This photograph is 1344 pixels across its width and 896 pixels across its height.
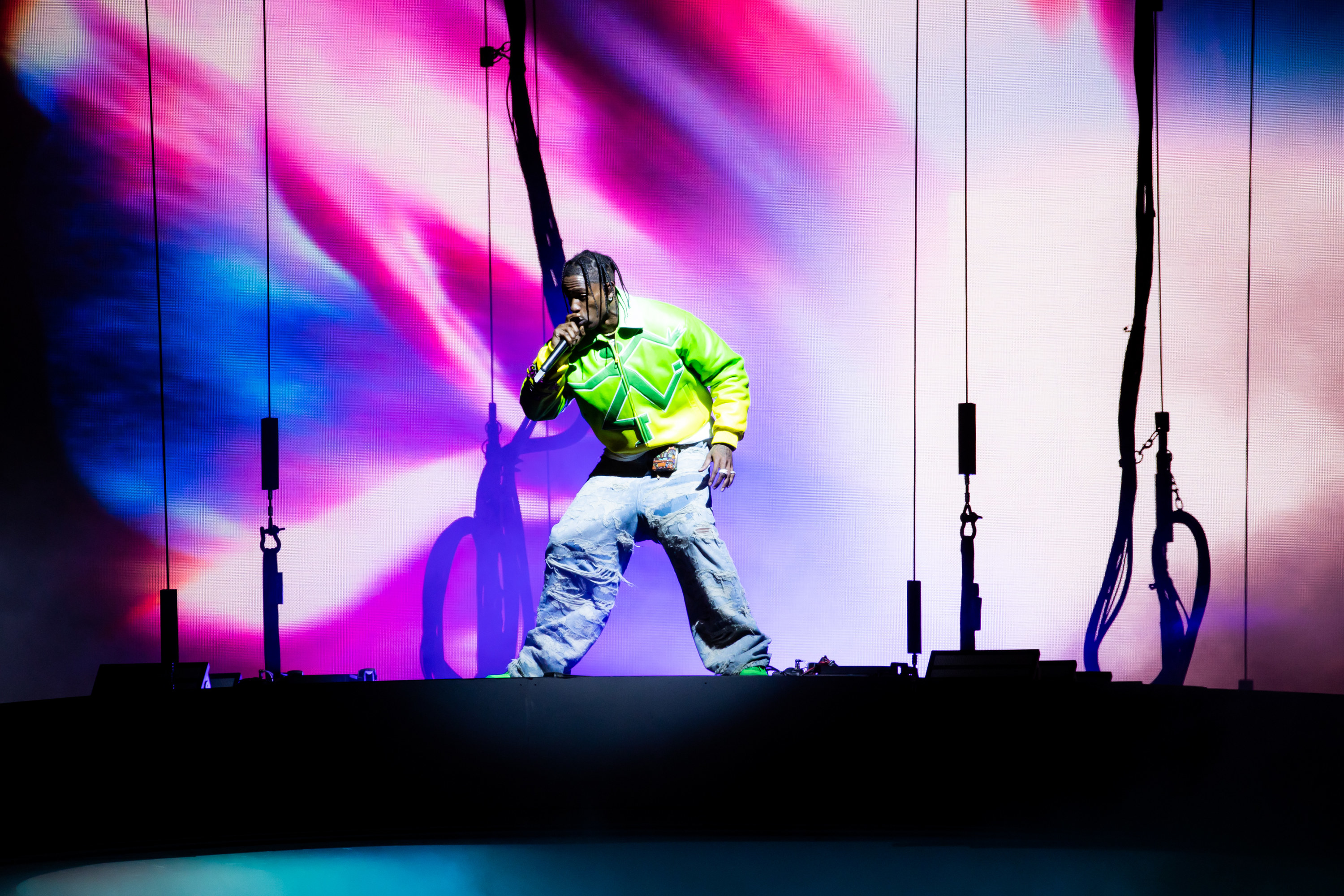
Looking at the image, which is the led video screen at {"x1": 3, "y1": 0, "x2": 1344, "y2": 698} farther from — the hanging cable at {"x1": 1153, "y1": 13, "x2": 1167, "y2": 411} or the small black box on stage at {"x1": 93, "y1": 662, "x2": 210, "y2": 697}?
the small black box on stage at {"x1": 93, "y1": 662, "x2": 210, "y2": 697}

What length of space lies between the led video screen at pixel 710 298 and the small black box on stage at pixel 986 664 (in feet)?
4.28

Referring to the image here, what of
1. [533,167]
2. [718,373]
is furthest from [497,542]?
[533,167]

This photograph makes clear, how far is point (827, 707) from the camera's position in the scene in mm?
2846

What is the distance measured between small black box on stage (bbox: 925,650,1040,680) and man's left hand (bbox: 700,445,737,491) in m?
0.84

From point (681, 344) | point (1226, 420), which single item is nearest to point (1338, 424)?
point (1226, 420)

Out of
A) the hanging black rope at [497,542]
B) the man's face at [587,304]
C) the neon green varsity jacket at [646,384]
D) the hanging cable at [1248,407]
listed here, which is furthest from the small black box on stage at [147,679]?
the hanging cable at [1248,407]

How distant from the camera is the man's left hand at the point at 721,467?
3736mm

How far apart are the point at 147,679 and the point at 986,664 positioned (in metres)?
2.26

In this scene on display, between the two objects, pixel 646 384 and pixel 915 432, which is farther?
pixel 915 432

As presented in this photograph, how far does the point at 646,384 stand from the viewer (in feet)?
12.5

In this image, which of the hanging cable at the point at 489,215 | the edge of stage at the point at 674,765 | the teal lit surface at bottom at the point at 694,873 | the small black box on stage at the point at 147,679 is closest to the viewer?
the teal lit surface at bottom at the point at 694,873

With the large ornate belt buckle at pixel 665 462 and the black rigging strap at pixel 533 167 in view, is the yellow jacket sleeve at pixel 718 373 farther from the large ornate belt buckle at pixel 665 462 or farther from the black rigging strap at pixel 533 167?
the black rigging strap at pixel 533 167

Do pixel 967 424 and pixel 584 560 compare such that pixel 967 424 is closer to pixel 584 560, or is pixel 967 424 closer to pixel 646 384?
pixel 646 384

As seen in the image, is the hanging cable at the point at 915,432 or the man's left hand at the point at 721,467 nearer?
the man's left hand at the point at 721,467
